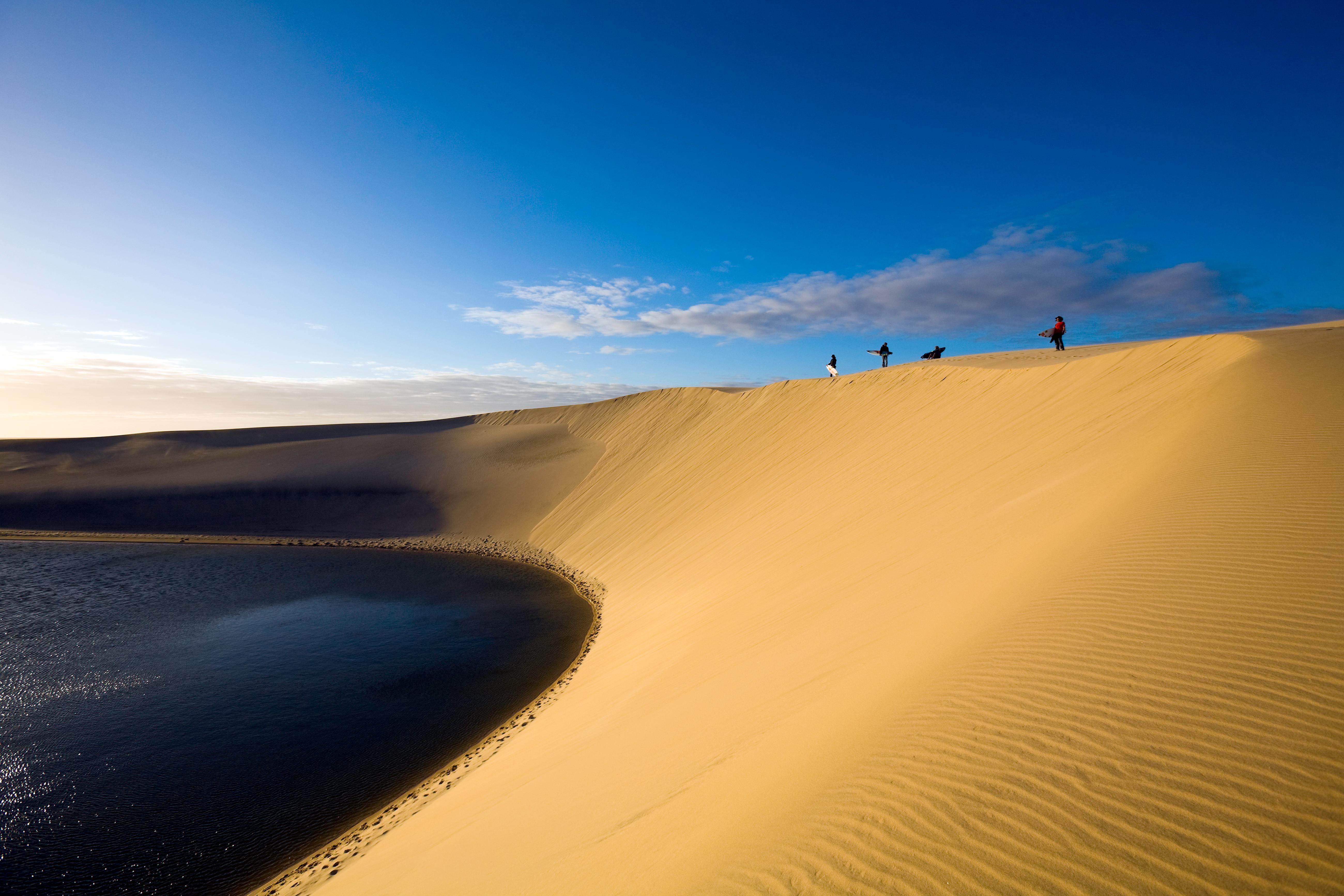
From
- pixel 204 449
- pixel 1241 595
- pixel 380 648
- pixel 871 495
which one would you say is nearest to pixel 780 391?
pixel 871 495

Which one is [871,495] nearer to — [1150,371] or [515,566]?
[1150,371]

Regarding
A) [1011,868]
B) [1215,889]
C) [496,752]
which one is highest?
[1215,889]

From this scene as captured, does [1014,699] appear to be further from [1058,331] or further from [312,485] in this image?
[312,485]

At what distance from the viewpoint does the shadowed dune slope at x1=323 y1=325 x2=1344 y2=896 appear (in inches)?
80.4

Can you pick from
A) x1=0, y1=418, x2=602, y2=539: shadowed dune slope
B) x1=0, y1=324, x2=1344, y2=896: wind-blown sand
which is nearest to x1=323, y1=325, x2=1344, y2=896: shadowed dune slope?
x1=0, y1=324, x2=1344, y2=896: wind-blown sand

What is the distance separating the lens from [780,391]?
69.6 feet

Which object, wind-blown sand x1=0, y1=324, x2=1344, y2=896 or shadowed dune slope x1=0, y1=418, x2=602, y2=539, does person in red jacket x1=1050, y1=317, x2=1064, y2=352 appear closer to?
wind-blown sand x1=0, y1=324, x2=1344, y2=896

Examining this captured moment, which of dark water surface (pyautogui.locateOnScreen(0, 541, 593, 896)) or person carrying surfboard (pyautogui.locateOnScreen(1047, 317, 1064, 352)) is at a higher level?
person carrying surfboard (pyautogui.locateOnScreen(1047, 317, 1064, 352))

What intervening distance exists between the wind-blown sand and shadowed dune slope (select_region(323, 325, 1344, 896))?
16 millimetres

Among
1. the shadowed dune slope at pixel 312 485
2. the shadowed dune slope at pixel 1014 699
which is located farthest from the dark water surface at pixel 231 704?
the shadowed dune slope at pixel 312 485

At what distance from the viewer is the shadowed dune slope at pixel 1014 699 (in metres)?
2.04

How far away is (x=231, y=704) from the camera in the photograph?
907 centimetres

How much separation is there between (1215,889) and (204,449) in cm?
4786

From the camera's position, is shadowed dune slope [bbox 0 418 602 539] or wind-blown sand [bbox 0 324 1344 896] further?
shadowed dune slope [bbox 0 418 602 539]
